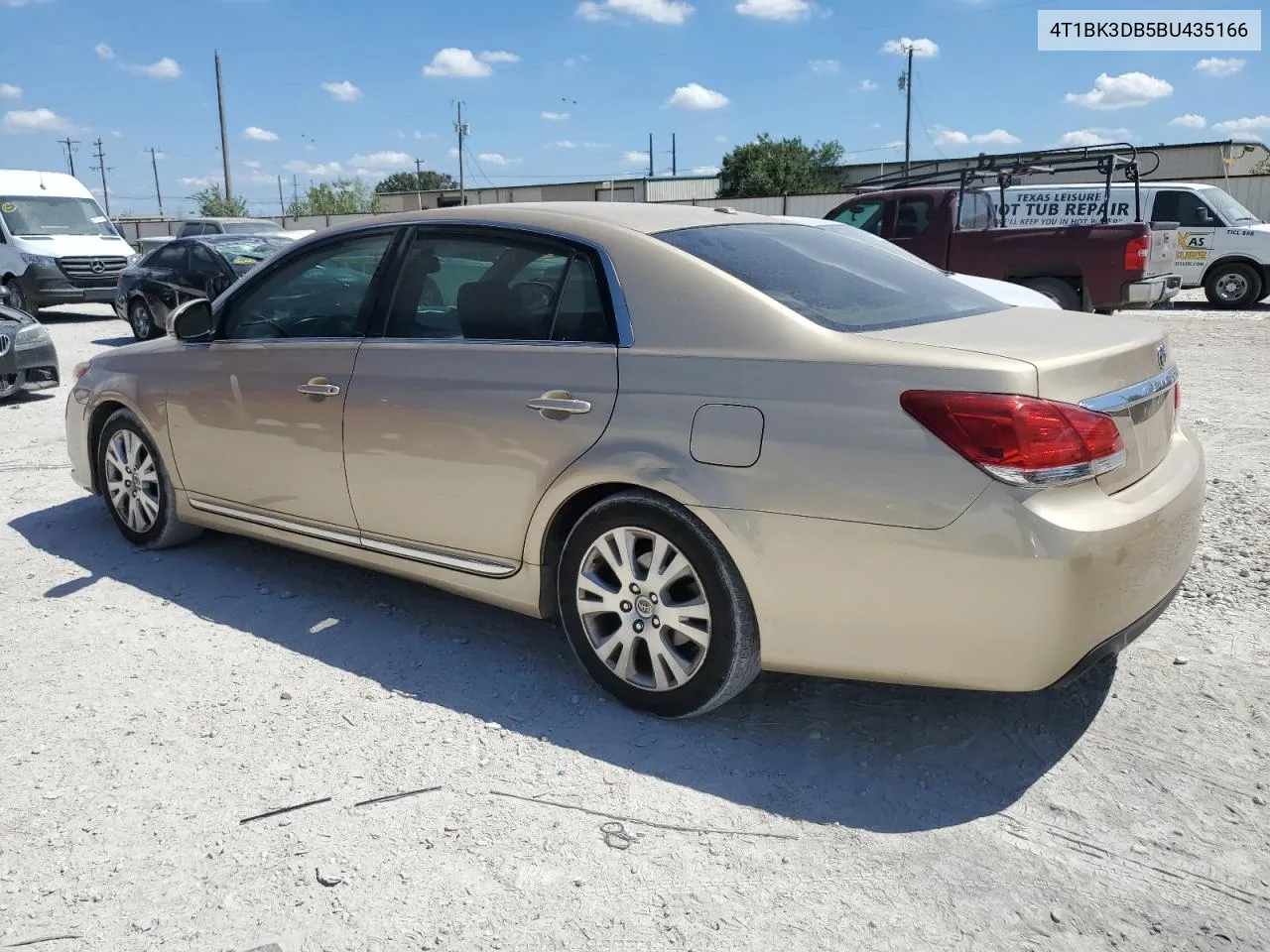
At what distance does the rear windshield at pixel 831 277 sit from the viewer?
3223mm

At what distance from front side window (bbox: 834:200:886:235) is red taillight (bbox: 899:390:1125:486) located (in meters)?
10.4

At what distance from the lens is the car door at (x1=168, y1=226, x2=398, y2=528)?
13.5 feet

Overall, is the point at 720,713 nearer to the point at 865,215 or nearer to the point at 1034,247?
the point at 1034,247

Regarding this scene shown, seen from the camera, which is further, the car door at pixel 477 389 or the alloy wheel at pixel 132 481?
the alloy wheel at pixel 132 481

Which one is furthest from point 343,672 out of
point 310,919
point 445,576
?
point 310,919

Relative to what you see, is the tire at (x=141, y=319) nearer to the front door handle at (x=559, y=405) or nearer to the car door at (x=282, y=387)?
the car door at (x=282, y=387)

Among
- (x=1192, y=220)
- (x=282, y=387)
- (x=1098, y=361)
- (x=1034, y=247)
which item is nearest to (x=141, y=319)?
(x=1034, y=247)

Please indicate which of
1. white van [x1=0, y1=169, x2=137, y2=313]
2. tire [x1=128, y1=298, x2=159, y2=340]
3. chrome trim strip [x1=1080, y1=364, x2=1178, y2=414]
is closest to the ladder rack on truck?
chrome trim strip [x1=1080, y1=364, x2=1178, y2=414]

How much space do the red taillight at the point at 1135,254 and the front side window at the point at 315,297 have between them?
9.07m

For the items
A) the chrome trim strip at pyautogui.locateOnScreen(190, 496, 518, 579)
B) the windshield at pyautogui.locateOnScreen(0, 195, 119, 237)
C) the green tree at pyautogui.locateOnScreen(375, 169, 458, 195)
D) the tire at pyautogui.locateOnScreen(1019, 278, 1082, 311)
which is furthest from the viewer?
the green tree at pyautogui.locateOnScreen(375, 169, 458, 195)

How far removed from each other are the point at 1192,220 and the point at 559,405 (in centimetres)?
1561

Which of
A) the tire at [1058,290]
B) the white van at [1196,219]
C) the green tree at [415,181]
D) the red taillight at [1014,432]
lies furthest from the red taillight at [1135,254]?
the green tree at [415,181]

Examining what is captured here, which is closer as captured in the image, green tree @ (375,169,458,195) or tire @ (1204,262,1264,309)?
tire @ (1204,262,1264,309)

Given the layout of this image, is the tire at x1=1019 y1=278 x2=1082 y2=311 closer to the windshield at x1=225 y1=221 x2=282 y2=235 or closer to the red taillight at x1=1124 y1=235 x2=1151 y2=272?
the red taillight at x1=1124 y1=235 x2=1151 y2=272
